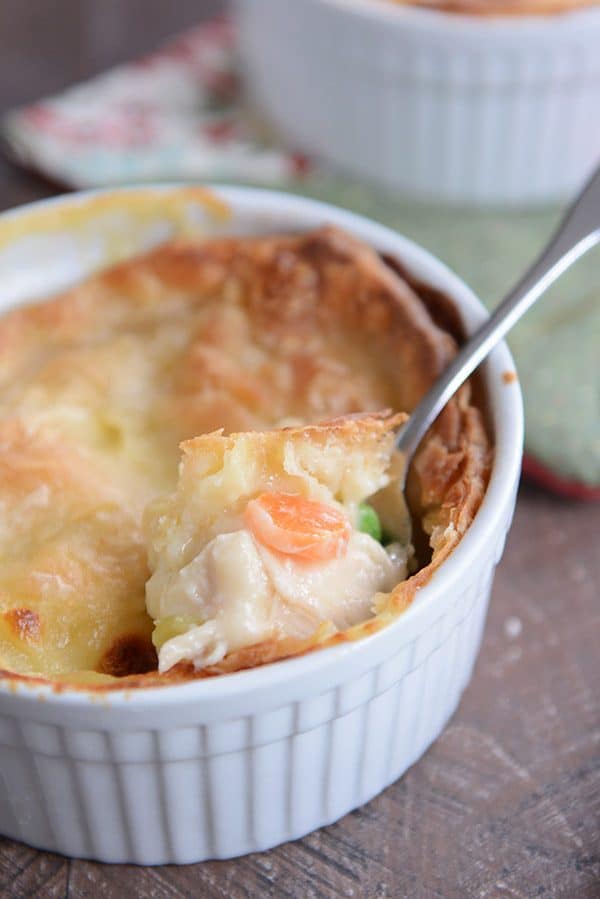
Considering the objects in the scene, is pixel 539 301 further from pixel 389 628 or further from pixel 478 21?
pixel 389 628

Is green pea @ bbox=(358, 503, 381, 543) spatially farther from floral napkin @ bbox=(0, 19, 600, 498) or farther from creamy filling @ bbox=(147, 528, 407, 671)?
floral napkin @ bbox=(0, 19, 600, 498)

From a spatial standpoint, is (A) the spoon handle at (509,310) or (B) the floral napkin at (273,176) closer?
(A) the spoon handle at (509,310)

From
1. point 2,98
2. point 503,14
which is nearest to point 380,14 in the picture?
point 503,14

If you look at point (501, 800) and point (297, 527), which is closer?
point (297, 527)

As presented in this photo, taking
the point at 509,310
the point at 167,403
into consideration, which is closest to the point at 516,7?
the point at 509,310

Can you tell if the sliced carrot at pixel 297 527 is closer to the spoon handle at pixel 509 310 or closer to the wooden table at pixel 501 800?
the spoon handle at pixel 509 310

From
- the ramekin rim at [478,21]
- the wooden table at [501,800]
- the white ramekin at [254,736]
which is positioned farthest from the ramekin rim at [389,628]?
the ramekin rim at [478,21]
